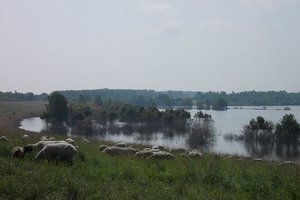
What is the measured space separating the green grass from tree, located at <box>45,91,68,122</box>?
71.4 m

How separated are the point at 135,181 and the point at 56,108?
7736cm

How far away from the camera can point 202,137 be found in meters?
69.0

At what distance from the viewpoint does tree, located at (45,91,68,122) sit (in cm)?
8594

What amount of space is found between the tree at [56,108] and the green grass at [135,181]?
234ft

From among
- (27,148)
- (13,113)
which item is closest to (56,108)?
(13,113)

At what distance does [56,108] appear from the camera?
284 ft

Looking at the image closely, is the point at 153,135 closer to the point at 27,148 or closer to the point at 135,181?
the point at 27,148

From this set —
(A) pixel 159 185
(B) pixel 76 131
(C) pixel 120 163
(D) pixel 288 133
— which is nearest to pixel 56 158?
(C) pixel 120 163

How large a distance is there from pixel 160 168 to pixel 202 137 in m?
A: 55.5

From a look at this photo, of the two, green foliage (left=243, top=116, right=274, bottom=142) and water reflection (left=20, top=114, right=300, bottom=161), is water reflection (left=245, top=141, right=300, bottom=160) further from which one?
green foliage (left=243, top=116, right=274, bottom=142)

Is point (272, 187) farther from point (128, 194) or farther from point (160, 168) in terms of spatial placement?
point (128, 194)

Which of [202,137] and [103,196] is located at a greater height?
[103,196]

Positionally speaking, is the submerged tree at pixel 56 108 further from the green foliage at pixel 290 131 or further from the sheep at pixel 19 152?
the sheep at pixel 19 152

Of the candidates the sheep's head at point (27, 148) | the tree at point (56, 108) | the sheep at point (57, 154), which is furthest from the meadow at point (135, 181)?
the tree at point (56, 108)
